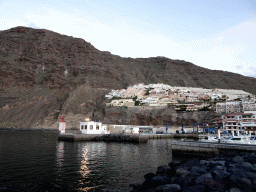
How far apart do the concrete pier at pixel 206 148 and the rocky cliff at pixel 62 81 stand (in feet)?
193

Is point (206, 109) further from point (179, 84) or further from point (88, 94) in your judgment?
point (179, 84)

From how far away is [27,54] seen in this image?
172 meters

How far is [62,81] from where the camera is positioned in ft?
480

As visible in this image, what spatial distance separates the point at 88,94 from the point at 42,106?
1138 inches

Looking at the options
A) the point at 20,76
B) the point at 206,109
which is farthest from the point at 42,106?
the point at 206,109

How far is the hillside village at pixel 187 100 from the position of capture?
81062 millimetres

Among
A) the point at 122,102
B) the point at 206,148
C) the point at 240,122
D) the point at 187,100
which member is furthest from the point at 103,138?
the point at 187,100

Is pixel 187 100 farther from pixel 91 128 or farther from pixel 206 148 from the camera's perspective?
→ pixel 206 148

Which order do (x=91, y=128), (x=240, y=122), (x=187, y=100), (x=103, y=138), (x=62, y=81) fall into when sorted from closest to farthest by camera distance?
(x=103, y=138) → (x=91, y=128) → (x=240, y=122) → (x=187, y=100) → (x=62, y=81)

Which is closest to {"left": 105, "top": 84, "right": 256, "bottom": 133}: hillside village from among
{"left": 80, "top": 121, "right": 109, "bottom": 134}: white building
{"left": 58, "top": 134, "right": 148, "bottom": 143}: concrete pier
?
{"left": 58, "top": 134, "right": 148, "bottom": 143}: concrete pier

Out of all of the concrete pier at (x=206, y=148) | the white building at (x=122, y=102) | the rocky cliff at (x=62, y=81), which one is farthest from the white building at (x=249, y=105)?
the concrete pier at (x=206, y=148)

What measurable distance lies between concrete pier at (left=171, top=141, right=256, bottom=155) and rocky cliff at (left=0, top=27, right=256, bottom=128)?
2318 inches

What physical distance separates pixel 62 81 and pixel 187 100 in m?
96.0

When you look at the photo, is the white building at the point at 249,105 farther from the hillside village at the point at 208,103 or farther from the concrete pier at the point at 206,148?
the concrete pier at the point at 206,148
